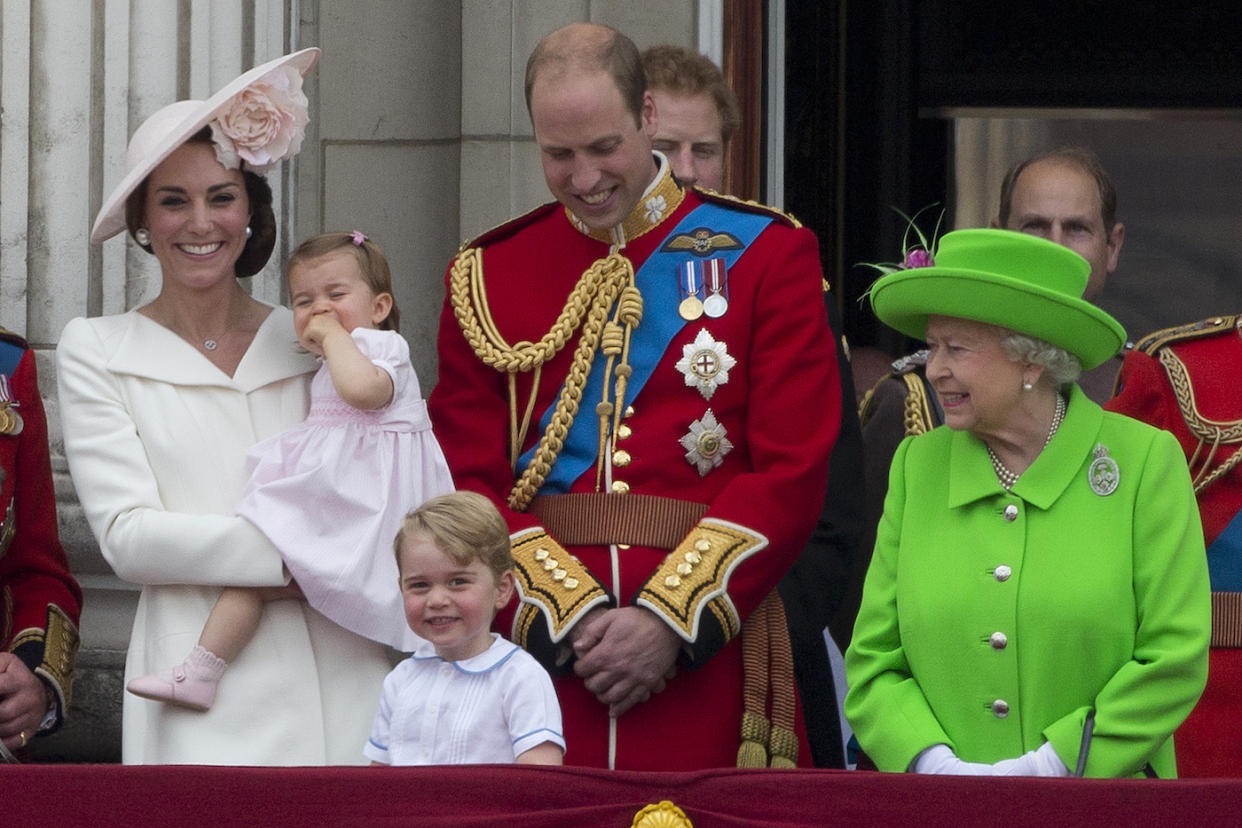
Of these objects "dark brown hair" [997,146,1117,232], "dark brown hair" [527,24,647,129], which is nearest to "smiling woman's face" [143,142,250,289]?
"dark brown hair" [527,24,647,129]

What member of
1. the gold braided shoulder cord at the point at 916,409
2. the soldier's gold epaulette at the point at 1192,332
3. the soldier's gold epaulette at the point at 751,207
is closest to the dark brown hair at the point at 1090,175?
the gold braided shoulder cord at the point at 916,409

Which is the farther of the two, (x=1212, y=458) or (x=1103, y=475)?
(x=1212, y=458)

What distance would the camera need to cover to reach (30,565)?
4.03 m

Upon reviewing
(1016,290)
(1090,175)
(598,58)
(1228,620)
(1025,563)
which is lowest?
(1228,620)

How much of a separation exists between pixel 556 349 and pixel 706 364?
268 mm

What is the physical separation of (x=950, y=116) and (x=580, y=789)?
4679 millimetres

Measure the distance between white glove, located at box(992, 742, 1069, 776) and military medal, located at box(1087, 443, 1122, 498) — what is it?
40 cm

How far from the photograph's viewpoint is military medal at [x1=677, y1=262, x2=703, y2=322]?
3.75 metres

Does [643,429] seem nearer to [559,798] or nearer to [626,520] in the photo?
[626,520]

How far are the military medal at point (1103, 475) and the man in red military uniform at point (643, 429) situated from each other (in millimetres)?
466

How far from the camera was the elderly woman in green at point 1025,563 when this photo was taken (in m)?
3.28

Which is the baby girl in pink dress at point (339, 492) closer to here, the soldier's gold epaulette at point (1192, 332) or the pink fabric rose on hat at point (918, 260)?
the pink fabric rose on hat at point (918, 260)

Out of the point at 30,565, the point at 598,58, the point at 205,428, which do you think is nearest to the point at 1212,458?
the point at 598,58

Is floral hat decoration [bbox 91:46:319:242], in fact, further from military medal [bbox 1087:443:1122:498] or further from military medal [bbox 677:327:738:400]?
military medal [bbox 1087:443:1122:498]
